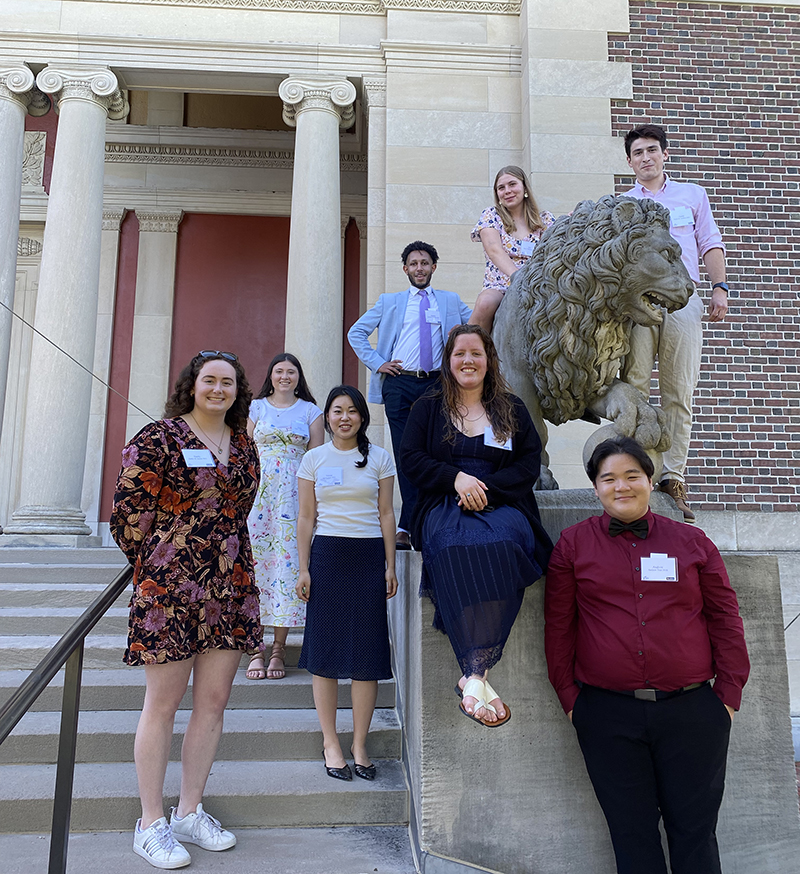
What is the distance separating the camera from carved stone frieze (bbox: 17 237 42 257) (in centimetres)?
1020

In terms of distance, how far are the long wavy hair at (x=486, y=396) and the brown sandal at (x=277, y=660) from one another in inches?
81.7

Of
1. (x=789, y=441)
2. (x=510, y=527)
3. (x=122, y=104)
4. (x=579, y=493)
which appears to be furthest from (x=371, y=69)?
(x=510, y=527)

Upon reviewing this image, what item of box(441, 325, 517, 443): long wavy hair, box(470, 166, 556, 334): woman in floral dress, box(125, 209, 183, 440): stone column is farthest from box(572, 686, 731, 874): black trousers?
Result: box(125, 209, 183, 440): stone column

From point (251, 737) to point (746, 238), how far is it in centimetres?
646

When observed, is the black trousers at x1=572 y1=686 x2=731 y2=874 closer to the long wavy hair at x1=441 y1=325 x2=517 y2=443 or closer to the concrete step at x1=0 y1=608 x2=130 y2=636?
the long wavy hair at x1=441 y1=325 x2=517 y2=443

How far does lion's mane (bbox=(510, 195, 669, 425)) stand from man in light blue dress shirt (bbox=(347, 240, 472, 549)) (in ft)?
3.92

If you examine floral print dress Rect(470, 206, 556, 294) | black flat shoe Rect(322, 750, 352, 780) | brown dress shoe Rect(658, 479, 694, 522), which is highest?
floral print dress Rect(470, 206, 556, 294)

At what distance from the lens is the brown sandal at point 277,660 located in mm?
4117

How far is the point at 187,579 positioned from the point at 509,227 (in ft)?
7.67

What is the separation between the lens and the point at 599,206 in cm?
294

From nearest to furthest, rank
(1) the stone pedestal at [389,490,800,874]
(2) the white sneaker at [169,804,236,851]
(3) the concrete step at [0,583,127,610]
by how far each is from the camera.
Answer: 1. (1) the stone pedestal at [389,490,800,874]
2. (2) the white sneaker at [169,804,236,851]
3. (3) the concrete step at [0,583,127,610]

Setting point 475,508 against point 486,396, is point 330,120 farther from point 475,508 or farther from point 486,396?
point 475,508

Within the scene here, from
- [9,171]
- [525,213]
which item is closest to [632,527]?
[525,213]

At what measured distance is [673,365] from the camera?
3299 millimetres
